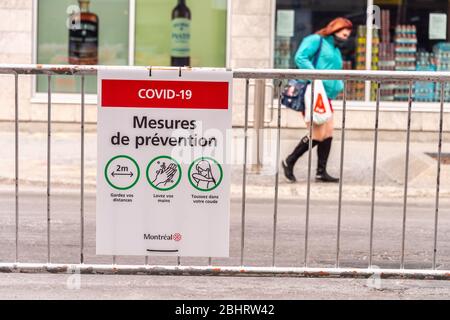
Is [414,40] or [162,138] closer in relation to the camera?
[162,138]

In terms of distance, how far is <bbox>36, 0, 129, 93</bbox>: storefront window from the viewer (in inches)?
686

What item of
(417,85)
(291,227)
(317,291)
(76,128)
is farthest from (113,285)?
(417,85)

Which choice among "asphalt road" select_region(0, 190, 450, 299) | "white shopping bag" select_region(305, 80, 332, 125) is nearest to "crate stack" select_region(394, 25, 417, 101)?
"white shopping bag" select_region(305, 80, 332, 125)

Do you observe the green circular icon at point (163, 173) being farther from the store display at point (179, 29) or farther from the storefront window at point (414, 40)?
the storefront window at point (414, 40)

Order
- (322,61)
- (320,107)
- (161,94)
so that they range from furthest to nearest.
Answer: (322,61), (320,107), (161,94)

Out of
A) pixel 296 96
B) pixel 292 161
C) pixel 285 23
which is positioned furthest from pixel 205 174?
pixel 285 23

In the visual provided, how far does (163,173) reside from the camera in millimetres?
6848

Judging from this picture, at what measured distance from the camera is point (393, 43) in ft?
58.0

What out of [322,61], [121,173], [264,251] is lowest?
[264,251]

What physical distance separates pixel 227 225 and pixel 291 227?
9.62 ft

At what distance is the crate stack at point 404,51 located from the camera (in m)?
17.6

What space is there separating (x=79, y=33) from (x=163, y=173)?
36.1 ft

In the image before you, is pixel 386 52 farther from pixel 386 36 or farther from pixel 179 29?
pixel 179 29

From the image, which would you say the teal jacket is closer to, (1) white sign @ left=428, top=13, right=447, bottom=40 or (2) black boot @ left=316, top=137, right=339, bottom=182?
(2) black boot @ left=316, top=137, right=339, bottom=182
